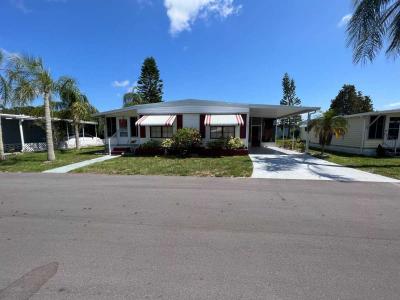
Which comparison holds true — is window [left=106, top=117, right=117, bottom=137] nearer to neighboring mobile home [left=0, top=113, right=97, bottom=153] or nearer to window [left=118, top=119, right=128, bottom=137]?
window [left=118, top=119, right=128, bottom=137]

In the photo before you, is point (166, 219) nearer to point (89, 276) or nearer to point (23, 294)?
point (89, 276)

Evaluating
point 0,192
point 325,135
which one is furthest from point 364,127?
point 0,192

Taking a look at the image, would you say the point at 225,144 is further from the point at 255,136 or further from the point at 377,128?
the point at 377,128

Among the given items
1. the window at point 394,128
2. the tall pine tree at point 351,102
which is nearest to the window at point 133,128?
the window at point 394,128

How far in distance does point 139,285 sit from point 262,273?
1.40m

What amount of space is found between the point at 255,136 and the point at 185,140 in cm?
847

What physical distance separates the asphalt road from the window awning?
7.88 m

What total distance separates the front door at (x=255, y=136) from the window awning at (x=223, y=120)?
590 cm

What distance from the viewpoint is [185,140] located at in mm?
14109

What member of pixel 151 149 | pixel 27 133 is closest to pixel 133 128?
pixel 151 149

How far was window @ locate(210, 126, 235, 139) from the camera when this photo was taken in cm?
1546

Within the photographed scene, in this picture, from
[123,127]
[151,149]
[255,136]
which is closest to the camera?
[151,149]

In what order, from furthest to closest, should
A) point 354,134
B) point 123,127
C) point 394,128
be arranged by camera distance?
point 123,127
point 354,134
point 394,128

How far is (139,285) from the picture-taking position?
8.11ft
